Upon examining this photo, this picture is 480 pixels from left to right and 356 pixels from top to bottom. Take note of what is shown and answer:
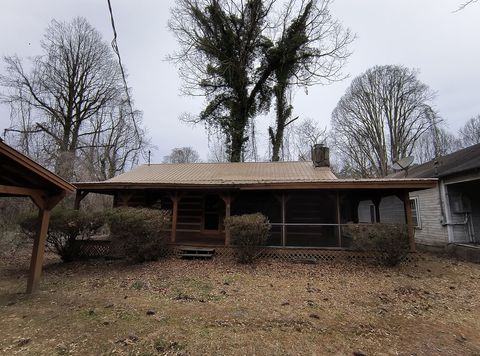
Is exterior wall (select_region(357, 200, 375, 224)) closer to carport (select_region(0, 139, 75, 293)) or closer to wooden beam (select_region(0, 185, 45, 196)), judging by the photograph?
carport (select_region(0, 139, 75, 293))

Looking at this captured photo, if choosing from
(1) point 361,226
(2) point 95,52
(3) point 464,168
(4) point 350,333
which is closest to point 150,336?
(4) point 350,333

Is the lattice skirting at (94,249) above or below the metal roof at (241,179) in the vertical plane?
below

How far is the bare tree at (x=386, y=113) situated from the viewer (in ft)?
89.4

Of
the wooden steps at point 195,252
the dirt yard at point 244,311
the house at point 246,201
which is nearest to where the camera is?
the dirt yard at point 244,311

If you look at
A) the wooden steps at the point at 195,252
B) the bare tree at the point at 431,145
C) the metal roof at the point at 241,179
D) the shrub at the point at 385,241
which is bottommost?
the wooden steps at the point at 195,252

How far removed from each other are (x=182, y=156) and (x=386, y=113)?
3101 centimetres

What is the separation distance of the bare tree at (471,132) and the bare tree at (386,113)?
13.3 meters

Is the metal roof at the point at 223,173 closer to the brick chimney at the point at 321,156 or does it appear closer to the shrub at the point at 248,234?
the brick chimney at the point at 321,156

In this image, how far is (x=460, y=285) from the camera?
712cm

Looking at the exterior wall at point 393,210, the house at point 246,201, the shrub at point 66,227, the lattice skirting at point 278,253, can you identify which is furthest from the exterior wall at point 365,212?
the shrub at point 66,227

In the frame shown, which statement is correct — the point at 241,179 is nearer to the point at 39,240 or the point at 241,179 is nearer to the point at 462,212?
the point at 39,240

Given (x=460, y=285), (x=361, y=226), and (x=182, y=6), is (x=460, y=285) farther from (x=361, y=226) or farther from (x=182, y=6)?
(x=182, y=6)

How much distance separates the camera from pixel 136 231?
9.11 meters

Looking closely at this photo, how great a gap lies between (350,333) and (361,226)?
16.8 ft
